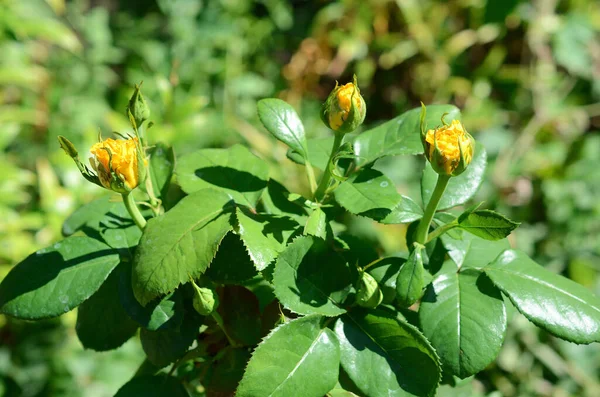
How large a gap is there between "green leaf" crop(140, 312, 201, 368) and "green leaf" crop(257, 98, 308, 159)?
0.20 meters

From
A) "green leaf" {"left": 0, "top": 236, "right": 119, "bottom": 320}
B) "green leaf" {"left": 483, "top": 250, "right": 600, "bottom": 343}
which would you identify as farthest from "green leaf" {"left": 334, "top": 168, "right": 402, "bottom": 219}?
"green leaf" {"left": 0, "top": 236, "right": 119, "bottom": 320}

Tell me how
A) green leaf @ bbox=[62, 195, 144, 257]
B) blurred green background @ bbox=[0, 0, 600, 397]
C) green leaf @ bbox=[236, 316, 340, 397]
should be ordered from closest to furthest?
green leaf @ bbox=[236, 316, 340, 397] < green leaf @ bbox=[62, 195, 144, 257] < blurred green background @ bbox=[0, 0, 600, 397]

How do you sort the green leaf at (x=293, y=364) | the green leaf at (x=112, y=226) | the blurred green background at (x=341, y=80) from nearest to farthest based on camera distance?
1. the green leaf at (x=293, y=364)
2. the green leaf at (x=112, y=226)
3. the blurred green background at (x=341, y=80)

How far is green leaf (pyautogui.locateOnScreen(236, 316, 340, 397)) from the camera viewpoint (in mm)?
474

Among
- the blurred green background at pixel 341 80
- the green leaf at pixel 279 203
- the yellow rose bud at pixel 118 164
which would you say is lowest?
the blurred green background at pixel 341 80

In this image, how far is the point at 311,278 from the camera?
52cm

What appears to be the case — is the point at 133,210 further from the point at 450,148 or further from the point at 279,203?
the point at 450,148

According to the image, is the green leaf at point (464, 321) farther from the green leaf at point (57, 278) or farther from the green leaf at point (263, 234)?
the green leaf at point (57, 278)

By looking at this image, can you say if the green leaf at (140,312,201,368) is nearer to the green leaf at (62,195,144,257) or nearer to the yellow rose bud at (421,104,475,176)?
the green leaf at (62,195,144,257)

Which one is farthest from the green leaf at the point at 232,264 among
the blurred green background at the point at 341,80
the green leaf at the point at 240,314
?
the blurred green background at the point at 341,80

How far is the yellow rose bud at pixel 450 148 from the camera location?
492mm

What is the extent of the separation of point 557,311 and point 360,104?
0.25 meters

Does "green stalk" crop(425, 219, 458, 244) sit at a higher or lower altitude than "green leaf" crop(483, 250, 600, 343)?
higher

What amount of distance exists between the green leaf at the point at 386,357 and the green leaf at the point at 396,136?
0.54 ft
